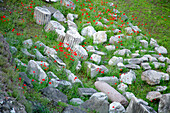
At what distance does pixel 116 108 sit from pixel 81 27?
14.1 ft

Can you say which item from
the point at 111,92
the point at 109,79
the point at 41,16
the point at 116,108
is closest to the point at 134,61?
the point at 109,79

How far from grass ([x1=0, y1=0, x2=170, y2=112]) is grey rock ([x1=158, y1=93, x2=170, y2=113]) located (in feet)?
0.84

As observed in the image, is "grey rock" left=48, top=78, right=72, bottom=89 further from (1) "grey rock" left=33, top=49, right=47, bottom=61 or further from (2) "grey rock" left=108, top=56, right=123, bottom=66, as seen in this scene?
(2) "grey rock" left=108, top=56, right=123, bottom=66

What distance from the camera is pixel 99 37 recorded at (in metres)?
7.21

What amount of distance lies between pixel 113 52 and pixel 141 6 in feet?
17.8

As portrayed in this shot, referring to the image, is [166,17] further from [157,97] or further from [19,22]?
[19,22]

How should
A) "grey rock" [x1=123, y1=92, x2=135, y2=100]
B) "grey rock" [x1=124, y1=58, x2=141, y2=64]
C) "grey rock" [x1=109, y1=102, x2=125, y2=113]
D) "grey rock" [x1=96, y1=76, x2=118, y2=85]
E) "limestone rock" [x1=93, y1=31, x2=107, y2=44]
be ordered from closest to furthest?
"grey rock" [x1=109, y1=102, x2=125, y2=113], "grey rock" [x1=123, y1=92, x2=135, y2=100], "grey rock" [x1=96, y1=76, x2=118, y2=85], "grey rock" [x1=124, y1=58, x2=141, y2=64], "limestone rock" [x1=93, y1=31, x2=107, y2=44]

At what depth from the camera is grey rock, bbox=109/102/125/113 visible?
4.27m

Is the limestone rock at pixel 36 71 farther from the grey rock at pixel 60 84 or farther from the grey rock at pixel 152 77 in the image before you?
the grey rock at pixel 152 77

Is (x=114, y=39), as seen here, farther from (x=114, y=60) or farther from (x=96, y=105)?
(x=96, y=105)

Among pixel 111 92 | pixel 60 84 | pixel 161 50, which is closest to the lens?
pixel 60 84

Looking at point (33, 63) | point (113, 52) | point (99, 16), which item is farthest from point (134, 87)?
point (99, 16)

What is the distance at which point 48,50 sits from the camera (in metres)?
5.64

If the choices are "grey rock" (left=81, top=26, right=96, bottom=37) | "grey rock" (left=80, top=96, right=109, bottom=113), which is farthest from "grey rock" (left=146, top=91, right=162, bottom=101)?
"grey rock" (left=81, top=26, right=96, bottom=37)
